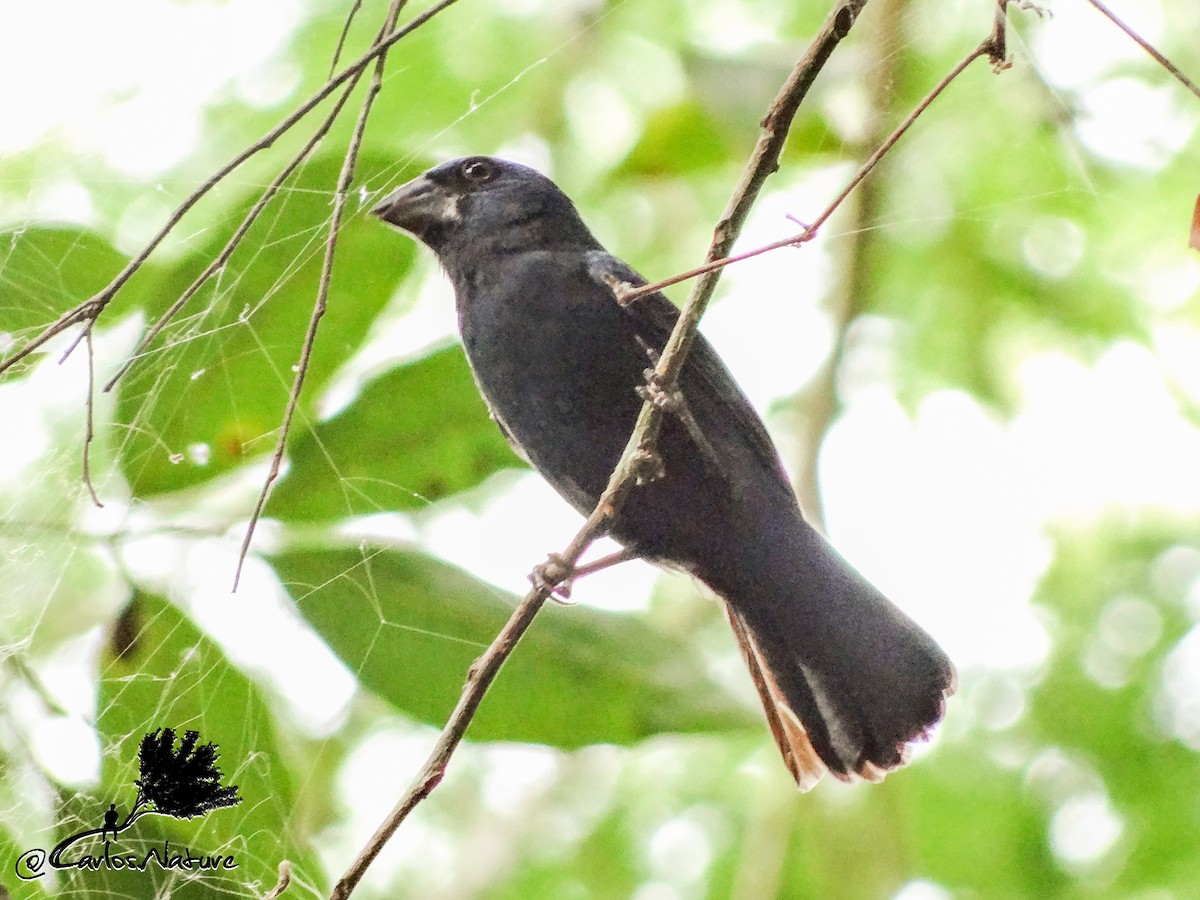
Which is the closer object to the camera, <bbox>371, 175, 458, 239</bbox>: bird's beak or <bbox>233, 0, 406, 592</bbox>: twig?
<bbox>233, 0, 406, 592</bbox>: twig

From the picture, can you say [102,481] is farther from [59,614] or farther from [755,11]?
[755,11]

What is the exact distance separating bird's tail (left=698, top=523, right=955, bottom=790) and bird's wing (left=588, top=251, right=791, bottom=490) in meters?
0.19

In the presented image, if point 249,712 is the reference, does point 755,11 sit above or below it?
above

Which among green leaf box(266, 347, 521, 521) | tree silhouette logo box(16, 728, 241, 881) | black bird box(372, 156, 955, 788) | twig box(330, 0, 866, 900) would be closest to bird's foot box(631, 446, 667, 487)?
twig box(330, 0, 866, 900)

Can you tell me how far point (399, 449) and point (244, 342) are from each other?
32 cm

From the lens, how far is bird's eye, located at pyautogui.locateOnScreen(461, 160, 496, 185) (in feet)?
8.11

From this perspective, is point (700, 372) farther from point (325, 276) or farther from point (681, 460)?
point (325, 276)

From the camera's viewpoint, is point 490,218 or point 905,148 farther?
point 905,148

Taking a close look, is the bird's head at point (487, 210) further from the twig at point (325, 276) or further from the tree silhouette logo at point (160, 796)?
the tree silhouette logo at point (160, 796)

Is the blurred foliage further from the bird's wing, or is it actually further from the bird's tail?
the bird's wing

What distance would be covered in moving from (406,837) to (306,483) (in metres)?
2.26

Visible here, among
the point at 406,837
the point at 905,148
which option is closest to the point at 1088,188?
the point at 905,148

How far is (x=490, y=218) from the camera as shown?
247 centimetres

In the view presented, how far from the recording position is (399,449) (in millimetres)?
2232
